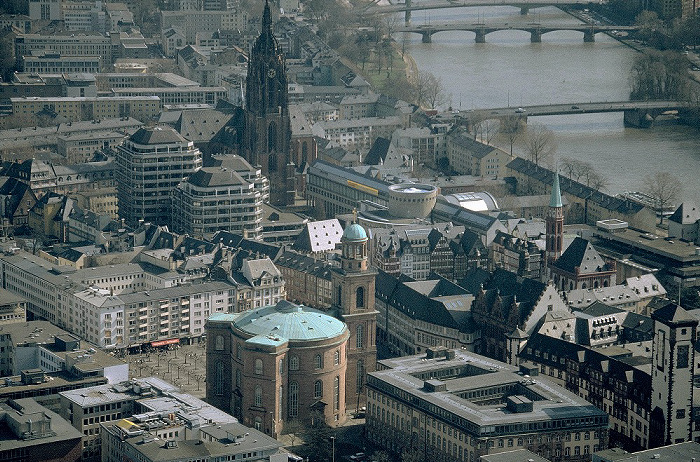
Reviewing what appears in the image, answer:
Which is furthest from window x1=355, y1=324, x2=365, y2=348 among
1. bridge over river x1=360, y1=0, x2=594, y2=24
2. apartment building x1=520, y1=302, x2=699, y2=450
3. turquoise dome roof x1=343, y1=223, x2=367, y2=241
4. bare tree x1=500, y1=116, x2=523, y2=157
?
bridge over river x1=360, y1=0, x2=594, y2=24

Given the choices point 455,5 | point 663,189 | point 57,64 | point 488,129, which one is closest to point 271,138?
point 488,129

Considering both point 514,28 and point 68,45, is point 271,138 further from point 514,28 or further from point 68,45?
point 514,28

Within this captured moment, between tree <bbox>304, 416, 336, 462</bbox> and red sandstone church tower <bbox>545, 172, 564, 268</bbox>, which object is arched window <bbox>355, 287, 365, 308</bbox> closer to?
tree <bbox>304, 416, 336, 462</bbox>

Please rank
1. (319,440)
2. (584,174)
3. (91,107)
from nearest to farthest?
(319,440) < (584,174) < (91,107)

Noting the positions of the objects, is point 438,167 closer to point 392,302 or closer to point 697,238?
point 697,238

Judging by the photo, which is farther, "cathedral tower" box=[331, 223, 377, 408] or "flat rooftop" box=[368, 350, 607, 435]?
"cathedral tower" box=[331, 223, 377, 408]

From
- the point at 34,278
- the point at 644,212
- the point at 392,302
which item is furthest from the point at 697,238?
the point at 34,278
